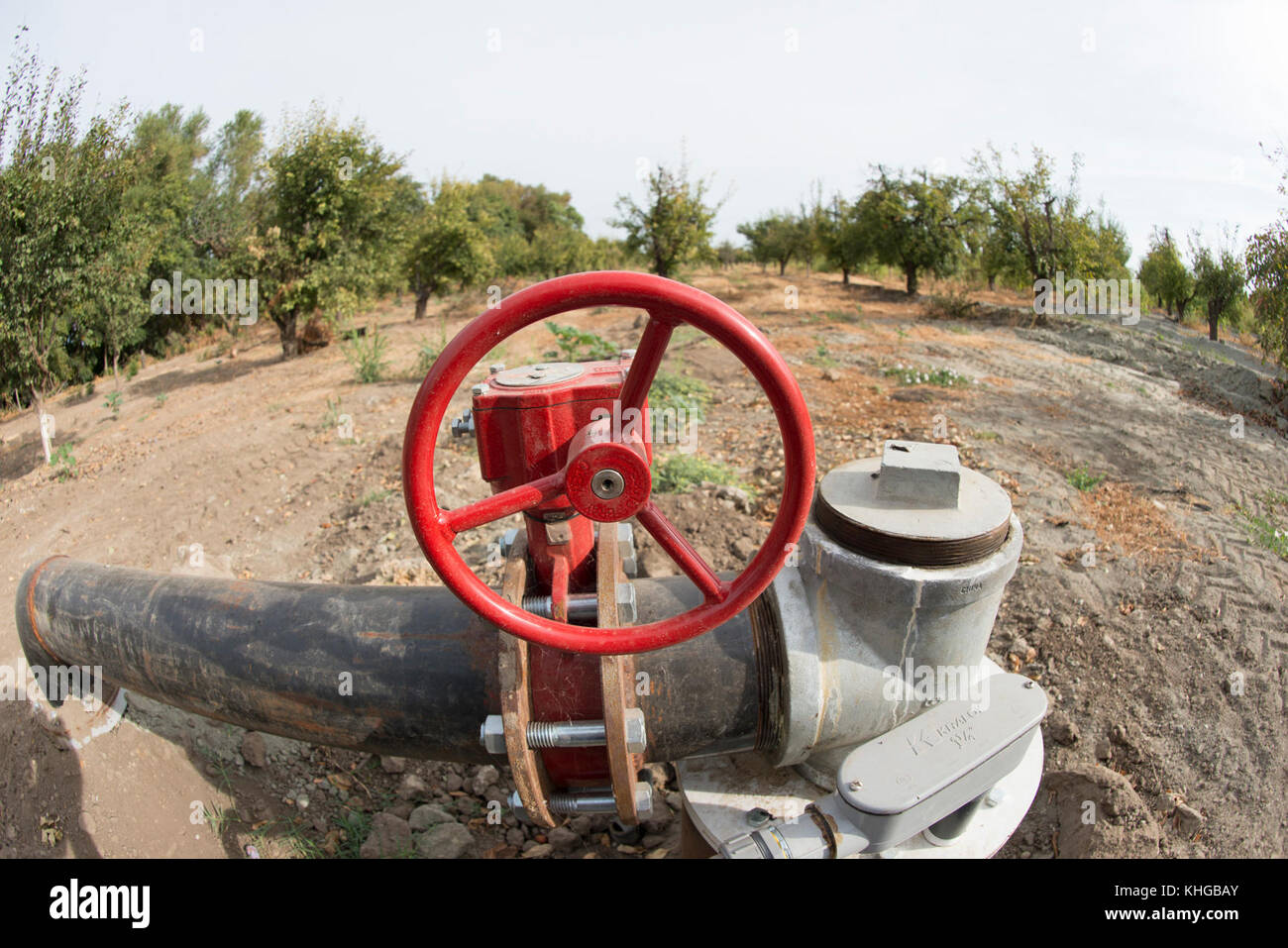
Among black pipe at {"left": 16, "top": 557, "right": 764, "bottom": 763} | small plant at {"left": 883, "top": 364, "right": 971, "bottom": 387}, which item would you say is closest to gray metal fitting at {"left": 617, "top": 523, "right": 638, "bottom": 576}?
black pipe at {"left": 16, "top": 557, "right": 764, "bottom": 763}

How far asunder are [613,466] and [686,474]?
3019mm

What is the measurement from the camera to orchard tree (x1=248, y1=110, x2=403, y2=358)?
9.96m

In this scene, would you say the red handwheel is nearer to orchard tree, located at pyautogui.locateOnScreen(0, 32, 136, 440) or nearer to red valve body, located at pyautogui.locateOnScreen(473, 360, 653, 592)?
red valve body, located at pyautogui.locateOnScreen(473, 360, 653, 592)

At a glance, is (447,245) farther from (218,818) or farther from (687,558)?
→ (687,558)

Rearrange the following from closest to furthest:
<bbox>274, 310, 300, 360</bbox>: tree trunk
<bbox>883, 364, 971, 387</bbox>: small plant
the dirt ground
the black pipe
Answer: the black pipe < the dirt ground < <bbox>883, 364, 971, 387</bbox>: small plant < <bbox>274, 310, 300, 360</bbox>: tree trunk

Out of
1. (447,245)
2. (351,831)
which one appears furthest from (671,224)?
(351,831)

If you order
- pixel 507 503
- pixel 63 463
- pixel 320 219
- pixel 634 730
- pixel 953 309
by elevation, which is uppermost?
pixel 320 219

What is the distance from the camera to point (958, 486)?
1590 mm

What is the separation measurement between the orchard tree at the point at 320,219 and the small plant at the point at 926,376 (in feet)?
24.4

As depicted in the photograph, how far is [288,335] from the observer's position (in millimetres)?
10953

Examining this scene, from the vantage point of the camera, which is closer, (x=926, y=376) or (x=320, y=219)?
(x=926, y=376)

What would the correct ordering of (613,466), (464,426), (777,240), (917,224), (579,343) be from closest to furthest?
(613,466) < (464,426) < (579,343) < (917,224) < (777,240)

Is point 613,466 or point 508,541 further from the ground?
point 613,466

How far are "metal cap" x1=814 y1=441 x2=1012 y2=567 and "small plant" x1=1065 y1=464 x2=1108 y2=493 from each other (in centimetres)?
309
